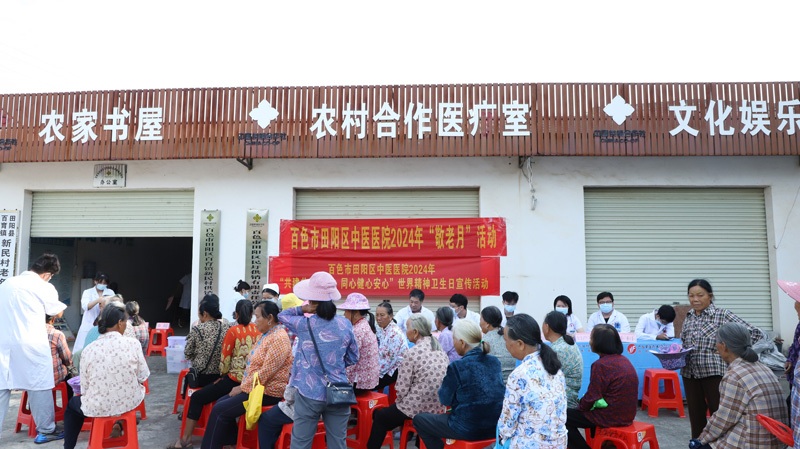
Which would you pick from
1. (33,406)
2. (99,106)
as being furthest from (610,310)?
(99,106)

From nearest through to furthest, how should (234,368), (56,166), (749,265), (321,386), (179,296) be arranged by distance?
1. (321,386)
2. (234,368)
3. (749,265)
4. (56,166)
5. (179,296)

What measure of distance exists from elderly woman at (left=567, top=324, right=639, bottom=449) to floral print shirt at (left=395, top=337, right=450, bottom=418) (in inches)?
40.8

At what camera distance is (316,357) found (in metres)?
3.66

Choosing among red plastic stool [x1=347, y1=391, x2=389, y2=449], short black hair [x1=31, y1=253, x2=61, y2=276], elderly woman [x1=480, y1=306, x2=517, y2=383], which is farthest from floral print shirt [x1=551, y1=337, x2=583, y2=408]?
short black hair [x1=31, y1=253, x2=61, y2=276]

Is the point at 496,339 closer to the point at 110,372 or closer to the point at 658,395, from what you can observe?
the point at 658,395

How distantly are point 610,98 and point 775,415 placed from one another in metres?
5.72

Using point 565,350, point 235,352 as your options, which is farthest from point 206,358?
point 565,350

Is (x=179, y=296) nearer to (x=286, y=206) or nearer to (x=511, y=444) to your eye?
(x=286, y=206)

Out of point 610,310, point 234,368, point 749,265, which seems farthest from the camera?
point 749,265

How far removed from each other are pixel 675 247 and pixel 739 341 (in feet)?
18.7

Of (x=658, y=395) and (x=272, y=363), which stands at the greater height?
(x=272, y=363)

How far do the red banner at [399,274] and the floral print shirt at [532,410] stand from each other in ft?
17.9

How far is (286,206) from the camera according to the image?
8.70 metres

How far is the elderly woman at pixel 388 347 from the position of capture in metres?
5.15
